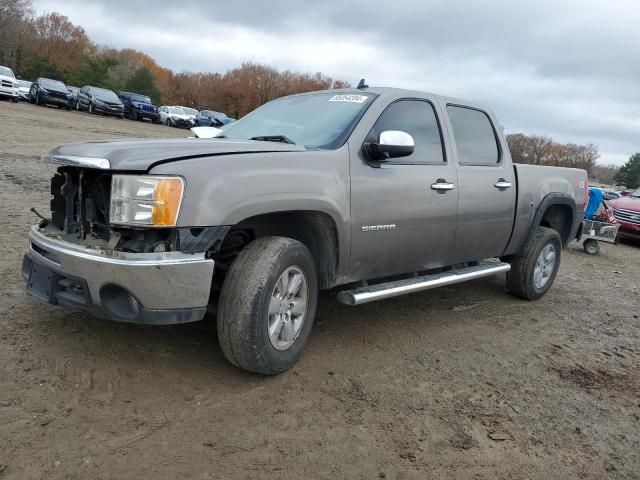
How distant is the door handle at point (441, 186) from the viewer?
171 inches

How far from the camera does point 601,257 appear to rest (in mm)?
10312

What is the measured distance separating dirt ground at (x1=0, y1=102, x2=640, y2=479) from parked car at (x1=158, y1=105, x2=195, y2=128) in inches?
1346

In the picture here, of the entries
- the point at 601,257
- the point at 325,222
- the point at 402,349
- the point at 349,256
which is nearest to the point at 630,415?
the point at 402,349

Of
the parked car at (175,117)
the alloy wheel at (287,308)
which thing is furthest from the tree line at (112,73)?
the alloy wheel at (287,308)

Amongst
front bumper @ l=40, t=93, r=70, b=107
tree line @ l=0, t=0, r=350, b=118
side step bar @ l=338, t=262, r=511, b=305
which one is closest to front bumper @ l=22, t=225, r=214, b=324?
side step bar @ l=338, t=262, r=511, b=305

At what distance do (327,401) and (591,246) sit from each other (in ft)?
29.0

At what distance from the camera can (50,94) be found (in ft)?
102

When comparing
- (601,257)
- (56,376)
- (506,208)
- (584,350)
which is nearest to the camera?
(56,376)

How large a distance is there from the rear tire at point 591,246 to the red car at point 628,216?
3053 mm

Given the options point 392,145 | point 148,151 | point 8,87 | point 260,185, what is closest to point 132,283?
point 148,151

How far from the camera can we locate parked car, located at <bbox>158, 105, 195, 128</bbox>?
3753 centimetres

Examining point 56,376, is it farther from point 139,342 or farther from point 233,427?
point 233,427

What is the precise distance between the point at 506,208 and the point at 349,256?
213 centimetres

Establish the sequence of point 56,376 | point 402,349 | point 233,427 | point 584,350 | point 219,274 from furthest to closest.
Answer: point 584,350
point 402,349
point 219,274
point 56,376
point 233,427
